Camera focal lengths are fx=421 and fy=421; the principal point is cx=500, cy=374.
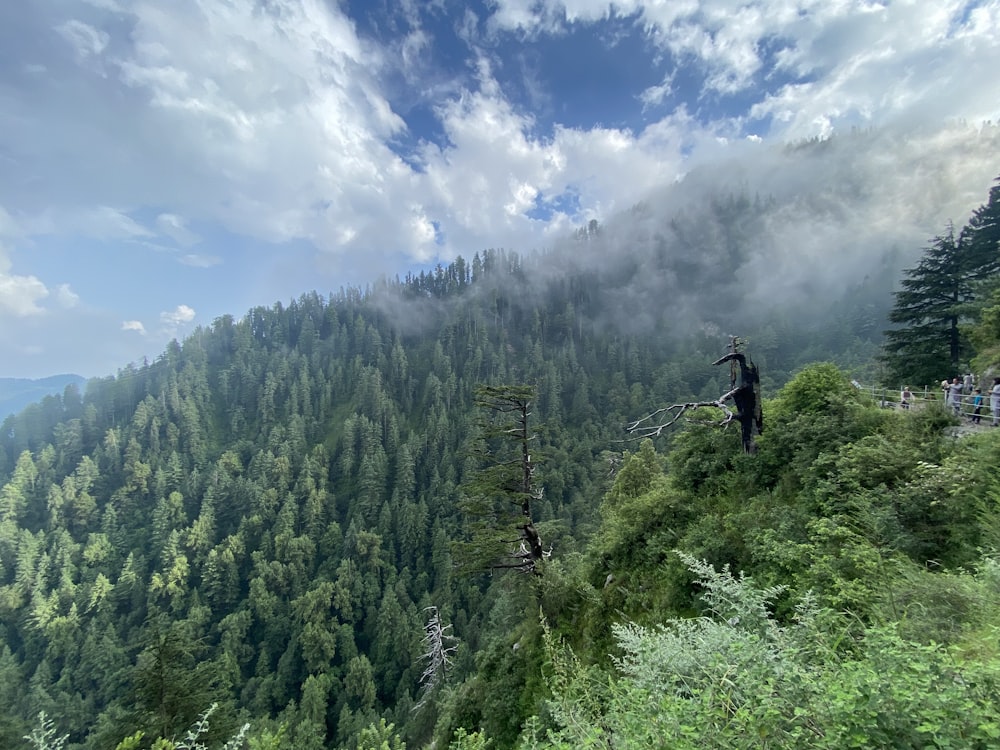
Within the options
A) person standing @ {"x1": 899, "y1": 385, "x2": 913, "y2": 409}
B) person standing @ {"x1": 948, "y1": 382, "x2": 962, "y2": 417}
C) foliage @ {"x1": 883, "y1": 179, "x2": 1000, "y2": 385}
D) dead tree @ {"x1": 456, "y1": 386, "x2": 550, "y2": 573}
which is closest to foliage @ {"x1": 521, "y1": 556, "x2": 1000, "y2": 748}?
dead tree @ {"x1": 456, "y1": 386, "x2": 550, "y2": 573}

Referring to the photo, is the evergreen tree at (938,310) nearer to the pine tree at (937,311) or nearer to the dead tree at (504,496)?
the pine tree at (937,311)

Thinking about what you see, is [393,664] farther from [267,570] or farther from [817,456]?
[817,456]

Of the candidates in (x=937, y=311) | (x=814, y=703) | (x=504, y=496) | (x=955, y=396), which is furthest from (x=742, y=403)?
(x=937, y=311)

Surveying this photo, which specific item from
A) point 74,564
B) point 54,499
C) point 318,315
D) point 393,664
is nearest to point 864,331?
point 393,664

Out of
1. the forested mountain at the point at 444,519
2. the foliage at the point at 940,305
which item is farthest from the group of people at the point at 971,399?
the foliage at the point at 940,305

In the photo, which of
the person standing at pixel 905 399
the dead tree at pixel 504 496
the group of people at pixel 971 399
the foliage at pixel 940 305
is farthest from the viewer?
the foliage at pixel 940 305

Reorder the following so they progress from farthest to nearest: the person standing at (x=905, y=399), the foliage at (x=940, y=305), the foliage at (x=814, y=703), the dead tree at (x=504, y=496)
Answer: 1. the foliage at (x=940, y=305)
2. the person standing at (x=905, y=399)
3. the dead tree at (x=504, y=496)
4. the foliage at (x=814, y=703)

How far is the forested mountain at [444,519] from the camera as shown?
653cm

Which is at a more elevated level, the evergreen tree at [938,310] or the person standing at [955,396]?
the evergreen tree at [938,310]

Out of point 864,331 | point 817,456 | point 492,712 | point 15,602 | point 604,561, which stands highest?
point 864,331

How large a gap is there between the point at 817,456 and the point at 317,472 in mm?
102382

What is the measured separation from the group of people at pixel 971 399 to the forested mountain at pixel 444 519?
3077mm

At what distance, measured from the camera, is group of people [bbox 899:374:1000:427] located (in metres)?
10.8

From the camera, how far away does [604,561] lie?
44.9 ft
